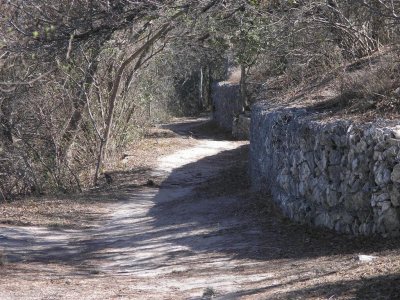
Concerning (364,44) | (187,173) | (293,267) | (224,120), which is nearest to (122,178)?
(187,173)

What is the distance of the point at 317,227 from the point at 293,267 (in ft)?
5.43

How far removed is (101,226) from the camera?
13641 mm

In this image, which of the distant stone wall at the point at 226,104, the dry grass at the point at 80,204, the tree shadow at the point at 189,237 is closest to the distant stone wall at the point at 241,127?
the distant stone wall at the point at 226,104

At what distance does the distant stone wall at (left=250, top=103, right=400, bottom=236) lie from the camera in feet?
28.2

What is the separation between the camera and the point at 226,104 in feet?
105

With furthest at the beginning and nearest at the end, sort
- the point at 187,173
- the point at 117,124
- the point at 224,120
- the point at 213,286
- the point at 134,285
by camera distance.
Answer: the point at 224,120
the point at 117,124
the point at 187,173
the point at 134,285
the point at 213,286

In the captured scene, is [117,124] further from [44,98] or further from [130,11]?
[130,11]

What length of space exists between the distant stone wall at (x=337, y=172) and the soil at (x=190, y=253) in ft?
0.83

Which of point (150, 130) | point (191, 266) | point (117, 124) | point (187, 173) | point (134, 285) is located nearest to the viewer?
point (134, 285)

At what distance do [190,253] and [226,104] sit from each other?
857 inches

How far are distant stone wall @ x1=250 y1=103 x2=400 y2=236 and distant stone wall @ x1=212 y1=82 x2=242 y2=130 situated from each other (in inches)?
669

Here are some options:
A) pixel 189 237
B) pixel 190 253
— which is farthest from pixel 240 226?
pixel 190 253

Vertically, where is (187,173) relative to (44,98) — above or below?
below

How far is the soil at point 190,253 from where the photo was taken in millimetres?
7676
